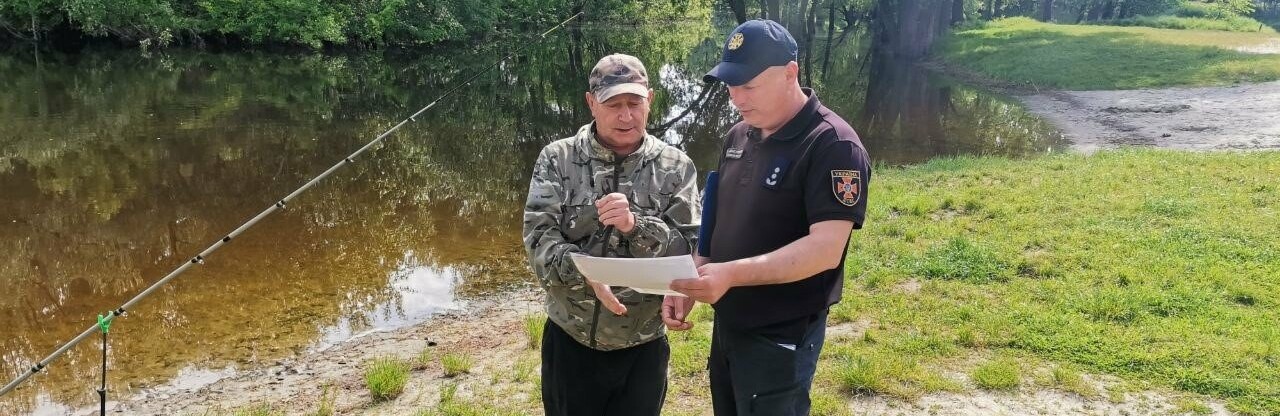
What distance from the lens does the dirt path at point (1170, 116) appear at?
41.0ft

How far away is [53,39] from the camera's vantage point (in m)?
30.5

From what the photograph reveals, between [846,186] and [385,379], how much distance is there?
3.33 m

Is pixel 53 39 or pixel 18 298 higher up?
pixel 53 39

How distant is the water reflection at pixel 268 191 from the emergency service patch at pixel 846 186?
14.9ft

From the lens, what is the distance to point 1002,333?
15.4 ft

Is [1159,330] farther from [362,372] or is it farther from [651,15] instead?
[651,15]

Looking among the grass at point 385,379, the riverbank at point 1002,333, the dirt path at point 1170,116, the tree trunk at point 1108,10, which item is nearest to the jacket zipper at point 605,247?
the riverbank at point 1002,333

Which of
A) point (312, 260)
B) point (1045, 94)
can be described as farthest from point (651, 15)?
point (312, 260)

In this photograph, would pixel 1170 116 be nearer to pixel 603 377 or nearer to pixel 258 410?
pixel 603 377

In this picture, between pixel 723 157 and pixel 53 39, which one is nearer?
pixel 723 157

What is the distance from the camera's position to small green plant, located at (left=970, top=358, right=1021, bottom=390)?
13.4 feet

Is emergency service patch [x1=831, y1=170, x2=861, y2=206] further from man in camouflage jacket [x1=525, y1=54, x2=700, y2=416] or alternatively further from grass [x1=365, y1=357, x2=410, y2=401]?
grass [x1=365, y1=357, x2=410, y2=401]

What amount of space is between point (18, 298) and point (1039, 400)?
292 inches

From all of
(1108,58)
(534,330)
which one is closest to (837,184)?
(534,330)
